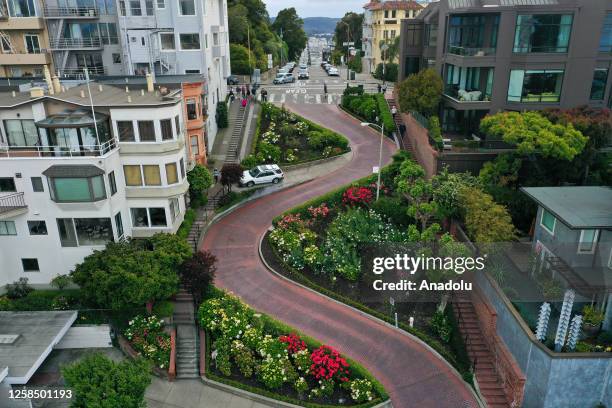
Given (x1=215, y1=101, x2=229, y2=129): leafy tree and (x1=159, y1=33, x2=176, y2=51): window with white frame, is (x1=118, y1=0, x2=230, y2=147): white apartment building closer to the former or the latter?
(x1=159, y1=33, x2=176, y2=51): window with white frame

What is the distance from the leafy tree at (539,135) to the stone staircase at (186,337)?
2285 cm

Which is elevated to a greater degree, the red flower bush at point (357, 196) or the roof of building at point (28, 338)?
the red flower bush at point (357, 196)

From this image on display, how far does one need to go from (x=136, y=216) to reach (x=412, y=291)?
18196 mm

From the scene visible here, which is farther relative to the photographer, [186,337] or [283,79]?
[283,79]

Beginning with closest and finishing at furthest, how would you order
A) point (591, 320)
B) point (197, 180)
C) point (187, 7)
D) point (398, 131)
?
point (591, 320) < point (197, 180) < point (187, 7) < point (398, 131)

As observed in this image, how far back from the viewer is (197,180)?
1389 inches

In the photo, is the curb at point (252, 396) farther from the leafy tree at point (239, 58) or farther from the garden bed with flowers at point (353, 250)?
the leafy tree at point (239, 58)

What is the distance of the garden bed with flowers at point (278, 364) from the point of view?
903 inches

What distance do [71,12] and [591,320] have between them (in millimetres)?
51965

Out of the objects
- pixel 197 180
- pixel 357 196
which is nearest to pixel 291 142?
pixel 357 196

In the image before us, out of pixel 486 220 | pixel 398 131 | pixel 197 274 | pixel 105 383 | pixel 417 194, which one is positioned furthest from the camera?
pixel 398 131

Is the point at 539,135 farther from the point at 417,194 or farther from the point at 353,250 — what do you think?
the point at 353,250

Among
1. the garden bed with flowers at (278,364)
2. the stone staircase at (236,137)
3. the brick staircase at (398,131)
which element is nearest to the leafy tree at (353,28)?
the brick staircase at (398,131)

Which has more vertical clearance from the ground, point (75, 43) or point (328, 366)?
point (75, 43)
